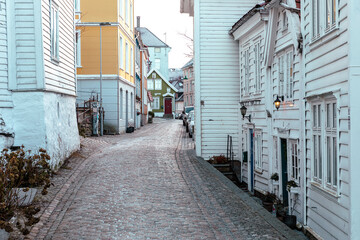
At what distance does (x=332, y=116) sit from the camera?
25.2 ft

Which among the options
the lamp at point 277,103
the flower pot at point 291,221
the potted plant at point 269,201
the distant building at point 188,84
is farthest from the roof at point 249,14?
the distant building at point 188,84

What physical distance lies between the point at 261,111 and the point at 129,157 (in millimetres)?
4994

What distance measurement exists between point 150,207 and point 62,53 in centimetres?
751

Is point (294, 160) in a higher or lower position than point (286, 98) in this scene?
lower

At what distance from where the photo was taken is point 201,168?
15.2 metres

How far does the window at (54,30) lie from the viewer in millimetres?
14000

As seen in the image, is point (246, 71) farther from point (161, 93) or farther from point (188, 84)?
point (161, 93)

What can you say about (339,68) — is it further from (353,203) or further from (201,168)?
(201,168)

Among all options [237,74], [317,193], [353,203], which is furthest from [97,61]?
[353,203]

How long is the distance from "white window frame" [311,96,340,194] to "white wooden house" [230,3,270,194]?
4258 mm

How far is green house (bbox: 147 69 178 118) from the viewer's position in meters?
70.8

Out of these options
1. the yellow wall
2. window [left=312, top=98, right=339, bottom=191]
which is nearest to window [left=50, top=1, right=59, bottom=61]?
window [left=312, top=98, right=339, bottom=191]

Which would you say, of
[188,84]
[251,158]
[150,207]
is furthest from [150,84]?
[150,207]

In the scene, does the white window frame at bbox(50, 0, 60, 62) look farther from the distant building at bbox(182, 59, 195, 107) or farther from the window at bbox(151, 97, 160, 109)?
the window at bbox(151, 97, 160, 109)
